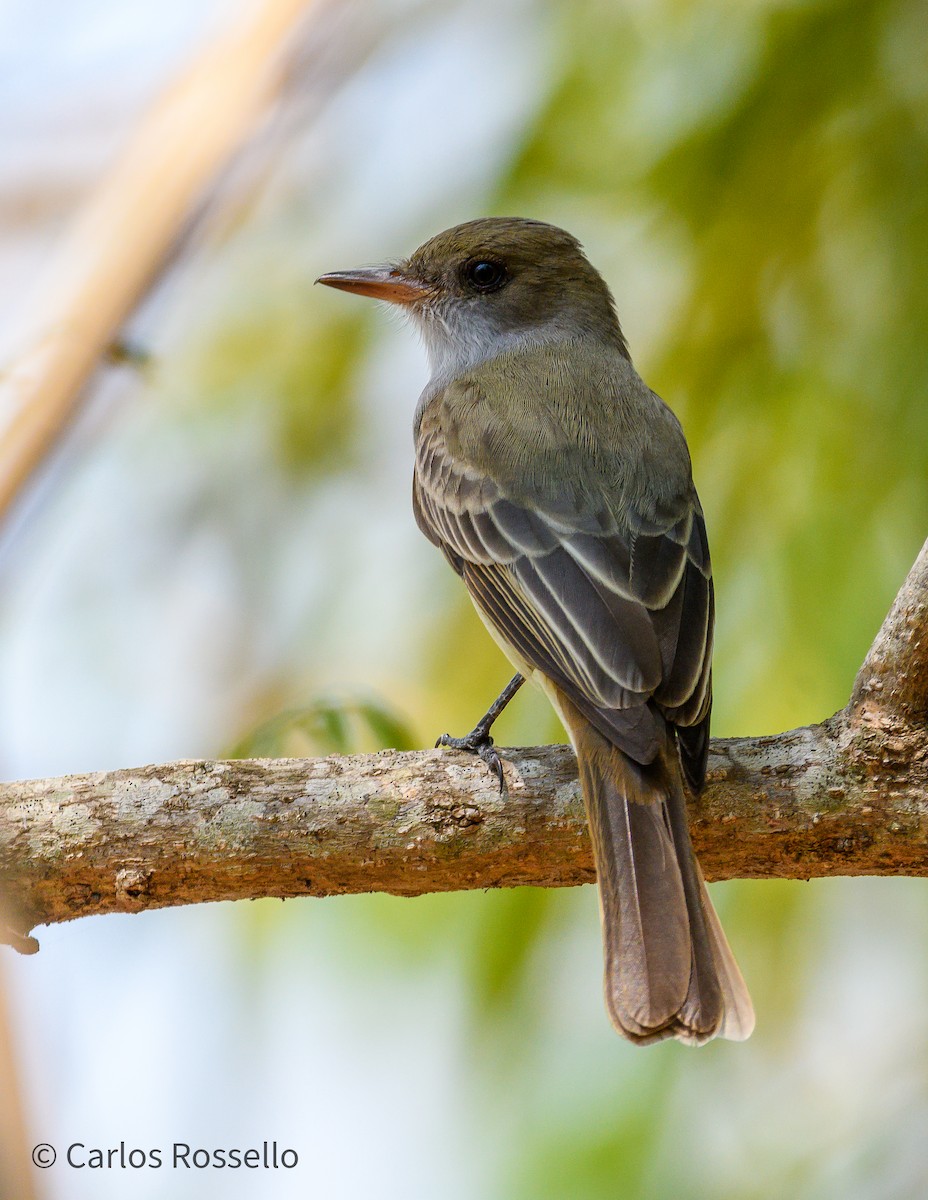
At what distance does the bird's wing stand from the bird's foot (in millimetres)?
227

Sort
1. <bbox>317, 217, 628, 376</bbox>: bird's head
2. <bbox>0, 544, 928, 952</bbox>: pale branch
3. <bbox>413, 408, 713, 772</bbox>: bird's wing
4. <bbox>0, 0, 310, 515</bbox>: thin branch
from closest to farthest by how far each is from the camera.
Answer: <bbox>0, 0, 310, 515</bbox>: thin branch < <bbox>0, 544, 928, 952</bbox>: pale branch < <bbox>413, 408, 713, 772</bbox>: bird's wing < <bbox>317, 217, 628, 376</bbox>: bird's head

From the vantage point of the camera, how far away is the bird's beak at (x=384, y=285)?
4629mm

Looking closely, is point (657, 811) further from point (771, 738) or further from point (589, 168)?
point (589, 168)

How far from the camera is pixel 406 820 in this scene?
119 inches

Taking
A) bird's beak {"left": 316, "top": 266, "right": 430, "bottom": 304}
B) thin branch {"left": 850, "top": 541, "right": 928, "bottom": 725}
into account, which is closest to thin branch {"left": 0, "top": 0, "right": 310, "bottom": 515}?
thin branch {"left": 850, "top": 541, "right": 928, "bottom": 725}

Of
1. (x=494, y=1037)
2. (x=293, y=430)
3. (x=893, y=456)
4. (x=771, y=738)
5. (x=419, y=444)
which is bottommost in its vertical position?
(x=494, y=1037)

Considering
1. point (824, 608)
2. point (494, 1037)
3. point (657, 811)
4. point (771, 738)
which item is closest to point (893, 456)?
point (824, 608)

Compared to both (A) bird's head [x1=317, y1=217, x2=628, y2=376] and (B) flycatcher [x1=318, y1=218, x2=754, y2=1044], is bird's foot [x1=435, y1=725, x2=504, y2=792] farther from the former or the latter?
(A) bird's head [x1=317, y1=217, x2=628, y2=376]

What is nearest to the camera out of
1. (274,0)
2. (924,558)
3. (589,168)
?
(274,0)

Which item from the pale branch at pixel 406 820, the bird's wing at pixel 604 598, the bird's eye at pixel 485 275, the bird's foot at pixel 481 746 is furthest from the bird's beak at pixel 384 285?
the pale branch at pixel 406 820

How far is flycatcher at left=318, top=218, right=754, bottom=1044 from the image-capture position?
2.92 m

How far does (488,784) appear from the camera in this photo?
10.1 feet

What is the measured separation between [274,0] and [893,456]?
214cm

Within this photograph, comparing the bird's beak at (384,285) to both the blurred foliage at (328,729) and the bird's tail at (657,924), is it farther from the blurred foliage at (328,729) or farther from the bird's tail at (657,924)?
the bird's tail at (657,924)
